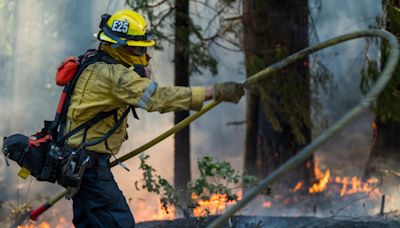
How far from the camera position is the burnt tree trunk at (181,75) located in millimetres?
9742

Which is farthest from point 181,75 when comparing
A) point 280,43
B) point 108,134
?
point 108,134

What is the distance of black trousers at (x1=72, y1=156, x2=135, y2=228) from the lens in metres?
5.19

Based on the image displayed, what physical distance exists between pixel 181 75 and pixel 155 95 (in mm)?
5319

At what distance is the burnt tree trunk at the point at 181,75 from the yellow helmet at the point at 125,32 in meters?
4.15

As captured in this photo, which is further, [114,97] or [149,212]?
[149,212]

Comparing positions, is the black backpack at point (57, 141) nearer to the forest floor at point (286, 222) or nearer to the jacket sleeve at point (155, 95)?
the jacket sleeve at point (155, 95)

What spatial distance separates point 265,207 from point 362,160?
217 inches

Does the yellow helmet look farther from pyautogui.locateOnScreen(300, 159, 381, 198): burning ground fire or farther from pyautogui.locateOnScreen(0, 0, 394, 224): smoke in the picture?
pyautogui.locateOnScreen(300, 159, 381, 198): burning ground fire

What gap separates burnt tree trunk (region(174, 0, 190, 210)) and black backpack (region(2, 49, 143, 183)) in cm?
399

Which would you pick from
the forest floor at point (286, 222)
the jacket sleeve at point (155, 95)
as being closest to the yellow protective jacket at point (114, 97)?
the jacket sleeve at point (155, 95)

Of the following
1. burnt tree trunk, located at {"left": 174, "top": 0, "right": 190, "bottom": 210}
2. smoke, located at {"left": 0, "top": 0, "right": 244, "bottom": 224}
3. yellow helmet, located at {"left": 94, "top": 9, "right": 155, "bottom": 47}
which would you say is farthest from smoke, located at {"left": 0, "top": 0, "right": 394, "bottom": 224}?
yellow helmet, located at {"left": 94, "top": 9, "right": 155, "bottom": 47}

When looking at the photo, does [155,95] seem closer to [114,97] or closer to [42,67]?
[114,97]

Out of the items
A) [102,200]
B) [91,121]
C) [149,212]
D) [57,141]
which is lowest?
[149,212]

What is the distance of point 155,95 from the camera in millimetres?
4887
